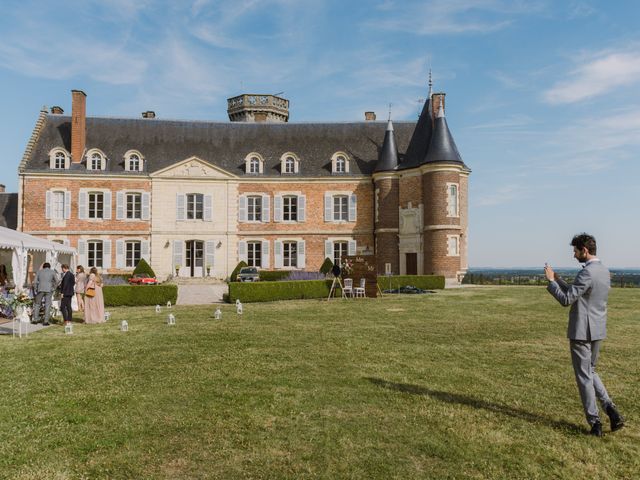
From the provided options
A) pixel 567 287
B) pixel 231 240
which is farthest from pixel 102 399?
pixel 231 240

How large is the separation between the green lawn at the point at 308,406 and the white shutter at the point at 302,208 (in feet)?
68.7

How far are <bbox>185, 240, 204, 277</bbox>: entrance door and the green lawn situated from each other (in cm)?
2005

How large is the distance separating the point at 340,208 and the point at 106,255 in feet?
47.7

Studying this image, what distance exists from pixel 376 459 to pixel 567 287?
8.13 ft

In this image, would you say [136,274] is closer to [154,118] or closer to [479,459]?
[154,118]

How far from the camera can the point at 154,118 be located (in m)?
32.5

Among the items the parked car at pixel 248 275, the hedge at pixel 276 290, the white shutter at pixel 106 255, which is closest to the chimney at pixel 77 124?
the white shutter at pixel 106 255

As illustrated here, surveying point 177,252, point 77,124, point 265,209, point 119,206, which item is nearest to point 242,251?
point 265,209

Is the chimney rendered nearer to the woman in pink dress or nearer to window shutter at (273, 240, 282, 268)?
window shutter at (273, 240, 282, 268)

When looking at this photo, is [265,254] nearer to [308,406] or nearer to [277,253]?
[277,253]

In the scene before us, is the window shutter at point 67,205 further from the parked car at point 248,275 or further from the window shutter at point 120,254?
the parked car at point 248,275

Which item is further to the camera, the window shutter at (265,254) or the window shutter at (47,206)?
the window shutter at (265,254)

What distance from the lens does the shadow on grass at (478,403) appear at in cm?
491

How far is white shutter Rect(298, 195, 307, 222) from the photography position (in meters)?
31.2
